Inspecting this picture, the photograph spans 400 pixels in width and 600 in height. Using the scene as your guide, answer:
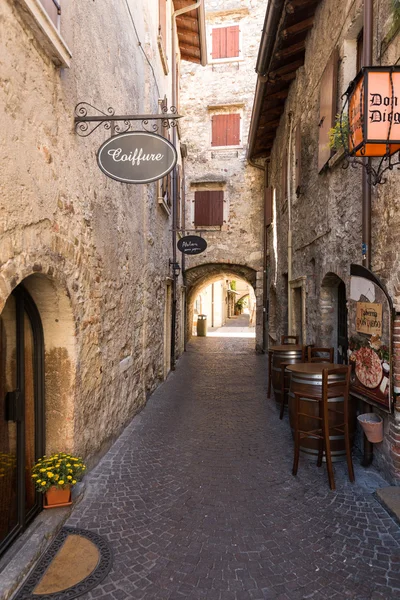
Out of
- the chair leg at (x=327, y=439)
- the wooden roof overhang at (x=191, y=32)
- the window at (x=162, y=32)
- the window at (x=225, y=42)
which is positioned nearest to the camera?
the chair leg at (x=327, y=439)

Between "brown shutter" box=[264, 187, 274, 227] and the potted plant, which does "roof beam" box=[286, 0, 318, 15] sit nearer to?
"brown shutter" box=[264, 187, 274, 227]

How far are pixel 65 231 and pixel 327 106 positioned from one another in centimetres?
417

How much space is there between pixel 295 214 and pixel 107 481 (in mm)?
6111

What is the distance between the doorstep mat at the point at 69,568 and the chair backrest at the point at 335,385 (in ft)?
7.38

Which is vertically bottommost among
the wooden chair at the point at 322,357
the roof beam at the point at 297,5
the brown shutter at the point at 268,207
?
the wooden chair at the point at 322,357

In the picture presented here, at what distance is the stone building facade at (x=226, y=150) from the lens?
13477 millimetres

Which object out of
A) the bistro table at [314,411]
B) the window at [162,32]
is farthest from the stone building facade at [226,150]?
the bistro table at [314,411]

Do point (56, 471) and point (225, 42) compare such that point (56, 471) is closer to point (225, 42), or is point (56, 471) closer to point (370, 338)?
point (370, 338)

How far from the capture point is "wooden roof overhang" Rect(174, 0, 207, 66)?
10172 millimetres

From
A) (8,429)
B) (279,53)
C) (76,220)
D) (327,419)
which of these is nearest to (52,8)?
(76,220)

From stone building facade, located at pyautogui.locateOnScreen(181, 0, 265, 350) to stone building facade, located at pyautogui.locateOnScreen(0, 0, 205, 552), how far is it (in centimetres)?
769

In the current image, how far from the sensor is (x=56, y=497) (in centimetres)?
323

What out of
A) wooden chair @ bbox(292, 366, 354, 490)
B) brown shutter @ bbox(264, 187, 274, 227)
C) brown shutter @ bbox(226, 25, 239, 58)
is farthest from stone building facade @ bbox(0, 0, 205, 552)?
brown shutter @ bbox(226, 25, 239, 58)

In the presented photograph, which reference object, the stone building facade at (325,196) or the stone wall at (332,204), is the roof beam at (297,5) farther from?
the stone wall at (332,204)
